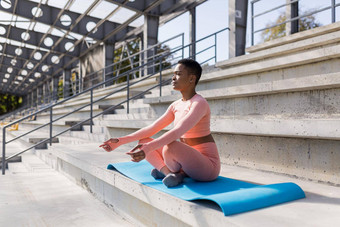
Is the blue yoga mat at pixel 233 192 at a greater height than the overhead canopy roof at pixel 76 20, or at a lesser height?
lesser

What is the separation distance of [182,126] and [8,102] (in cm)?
4596

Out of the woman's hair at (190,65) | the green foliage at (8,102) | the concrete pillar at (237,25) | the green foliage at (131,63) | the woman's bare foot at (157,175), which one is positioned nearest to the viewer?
the woman's hair at (190,65)

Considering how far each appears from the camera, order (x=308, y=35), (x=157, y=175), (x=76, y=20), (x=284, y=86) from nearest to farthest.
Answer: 1. (x=157, y=175)
2. (x=284, y=86)
3. (x=308, y=35)
4. (x=76, y=20)

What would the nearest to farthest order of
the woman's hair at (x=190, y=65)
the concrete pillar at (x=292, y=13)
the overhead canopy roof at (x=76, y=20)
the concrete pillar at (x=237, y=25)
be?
1. the woman's hair at (x=190, y=65)
2. the concrete pillar at (x=292, y=13)
3. the concrete pillar at (x=237, y=25)
4. the overhead canopy roof at (x=76, y=20)

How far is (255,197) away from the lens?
64.1 inches

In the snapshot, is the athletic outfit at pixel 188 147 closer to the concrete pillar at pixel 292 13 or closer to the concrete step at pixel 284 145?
the concrete step at pixel 284 145

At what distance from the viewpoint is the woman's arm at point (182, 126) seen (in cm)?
179

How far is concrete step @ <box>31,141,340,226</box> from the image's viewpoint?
4.71 ft

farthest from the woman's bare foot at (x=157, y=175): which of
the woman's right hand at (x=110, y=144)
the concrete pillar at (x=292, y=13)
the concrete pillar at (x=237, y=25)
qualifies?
the concrete pillar at (x=292, y=13)

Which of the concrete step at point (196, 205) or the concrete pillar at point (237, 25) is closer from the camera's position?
the concrete step at point (196, 205)

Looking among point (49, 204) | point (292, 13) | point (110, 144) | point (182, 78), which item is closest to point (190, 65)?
point (182, 78)

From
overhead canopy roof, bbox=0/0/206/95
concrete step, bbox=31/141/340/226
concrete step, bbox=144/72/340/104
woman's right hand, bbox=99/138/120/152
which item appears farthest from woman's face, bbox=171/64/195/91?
overhead canopy roof, bbox=0/0/206/95

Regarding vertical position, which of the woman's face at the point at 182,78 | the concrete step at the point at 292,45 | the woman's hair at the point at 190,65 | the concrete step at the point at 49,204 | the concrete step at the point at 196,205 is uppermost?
the concrete step at the point at 292,45

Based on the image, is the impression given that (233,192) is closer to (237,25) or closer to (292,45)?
(292,45)
